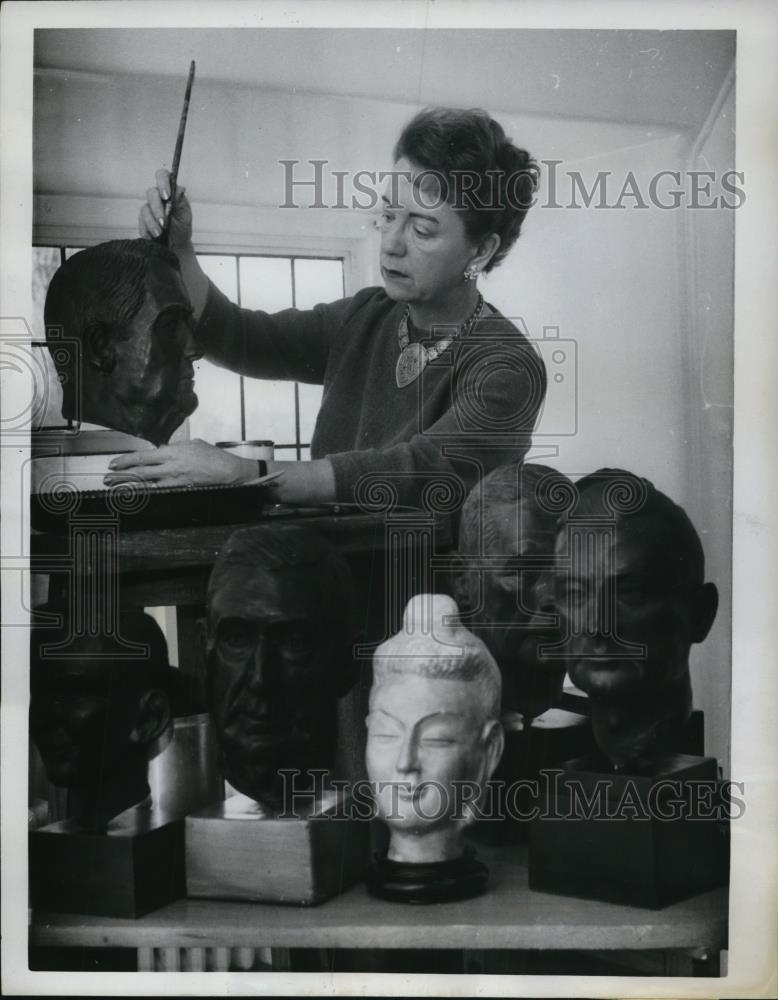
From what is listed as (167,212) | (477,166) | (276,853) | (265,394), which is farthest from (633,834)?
(167,212)

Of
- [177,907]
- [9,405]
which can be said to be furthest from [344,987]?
[9,405]

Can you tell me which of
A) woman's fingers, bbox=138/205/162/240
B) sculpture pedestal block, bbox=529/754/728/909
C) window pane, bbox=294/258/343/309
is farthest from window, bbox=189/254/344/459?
sculpture pedestal block, bbox=529/754/728/909

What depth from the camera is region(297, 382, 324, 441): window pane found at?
7.60 ft

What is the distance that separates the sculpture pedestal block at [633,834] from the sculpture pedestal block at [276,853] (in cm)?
40

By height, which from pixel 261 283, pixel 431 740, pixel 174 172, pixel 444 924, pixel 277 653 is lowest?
pixel 444 924

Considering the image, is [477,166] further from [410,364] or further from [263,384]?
[263,384]

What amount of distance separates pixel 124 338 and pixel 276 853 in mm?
1160

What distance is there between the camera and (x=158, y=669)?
229cm

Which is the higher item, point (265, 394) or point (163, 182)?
point (163, 182)

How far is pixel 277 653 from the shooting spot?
7.24 feet

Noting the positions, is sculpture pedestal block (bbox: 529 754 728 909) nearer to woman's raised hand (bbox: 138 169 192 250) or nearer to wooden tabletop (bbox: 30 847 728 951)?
wooden tabletop (bbox: 30 847 728 951)

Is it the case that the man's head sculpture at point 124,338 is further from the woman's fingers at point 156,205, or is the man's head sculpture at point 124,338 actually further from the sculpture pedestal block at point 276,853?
the sculpture pedestal block at point 276,853

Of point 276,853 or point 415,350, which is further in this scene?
point 415,350

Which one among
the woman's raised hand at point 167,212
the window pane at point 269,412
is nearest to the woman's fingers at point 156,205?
the woman's raised hand at point 167,212
